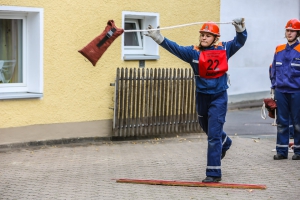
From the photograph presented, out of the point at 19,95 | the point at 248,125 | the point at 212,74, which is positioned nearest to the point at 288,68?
the point at 212,74

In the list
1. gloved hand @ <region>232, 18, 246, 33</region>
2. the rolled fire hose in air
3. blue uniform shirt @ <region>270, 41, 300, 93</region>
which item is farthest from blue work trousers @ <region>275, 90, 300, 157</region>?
the rolled fire hose in air

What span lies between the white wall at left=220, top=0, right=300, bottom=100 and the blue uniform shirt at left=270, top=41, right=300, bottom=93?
23.3 feet

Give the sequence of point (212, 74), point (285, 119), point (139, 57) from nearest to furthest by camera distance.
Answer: point (212, 74) → point (285, 119) → point (139, 57)

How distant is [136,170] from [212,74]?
74.1 inches

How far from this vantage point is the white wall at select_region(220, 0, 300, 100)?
17.5 metres

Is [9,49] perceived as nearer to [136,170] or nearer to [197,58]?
[136,170]

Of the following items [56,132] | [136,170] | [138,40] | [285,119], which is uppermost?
[138,40]

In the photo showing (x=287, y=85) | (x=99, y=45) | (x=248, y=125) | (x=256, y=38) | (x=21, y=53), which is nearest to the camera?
(x=99, y=45)

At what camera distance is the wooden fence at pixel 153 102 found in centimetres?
1200

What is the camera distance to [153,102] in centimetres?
1241

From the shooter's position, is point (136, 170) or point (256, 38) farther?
point (256, 38)

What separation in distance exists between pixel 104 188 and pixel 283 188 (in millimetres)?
A: 2084

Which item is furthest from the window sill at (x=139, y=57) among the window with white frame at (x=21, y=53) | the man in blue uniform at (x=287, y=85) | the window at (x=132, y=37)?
the man in blue uniform at (x=287, y=85)

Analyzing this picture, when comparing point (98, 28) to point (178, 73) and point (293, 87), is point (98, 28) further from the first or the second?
point (293, 87)
